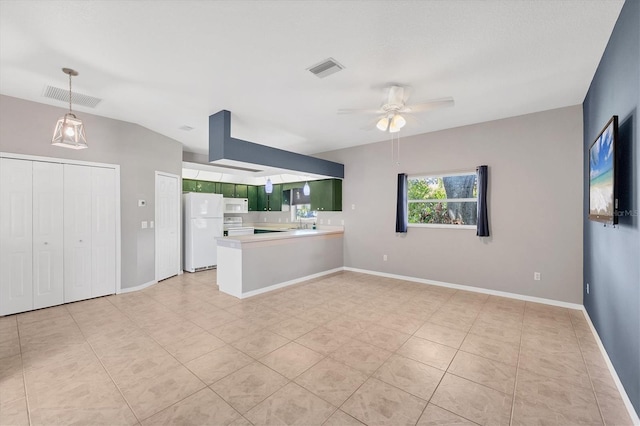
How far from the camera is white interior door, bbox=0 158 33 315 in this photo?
3.48 m

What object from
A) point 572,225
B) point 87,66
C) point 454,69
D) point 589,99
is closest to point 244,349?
point 87,66

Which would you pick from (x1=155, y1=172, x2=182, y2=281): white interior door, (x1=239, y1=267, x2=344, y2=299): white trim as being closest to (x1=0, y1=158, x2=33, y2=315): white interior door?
(x1=155, y1=172, x2=182, y2=281): white interior door

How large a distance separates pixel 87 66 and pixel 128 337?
9.40ft

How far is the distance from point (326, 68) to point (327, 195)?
12.3 ft

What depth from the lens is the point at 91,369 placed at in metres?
2.34

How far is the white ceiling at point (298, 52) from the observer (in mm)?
2023

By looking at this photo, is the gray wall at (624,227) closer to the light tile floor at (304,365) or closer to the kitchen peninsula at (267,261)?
the light tile floor at (304,365)

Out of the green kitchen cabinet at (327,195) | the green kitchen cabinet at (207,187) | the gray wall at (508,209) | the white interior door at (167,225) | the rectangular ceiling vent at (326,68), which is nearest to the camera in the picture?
the rectangular ceiling vent at (326,68)

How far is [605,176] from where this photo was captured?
223 cm

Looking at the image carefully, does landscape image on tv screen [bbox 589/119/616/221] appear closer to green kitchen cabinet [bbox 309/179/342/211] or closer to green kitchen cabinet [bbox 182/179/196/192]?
green kitchen cabinet [bbox 309/179/342/211]

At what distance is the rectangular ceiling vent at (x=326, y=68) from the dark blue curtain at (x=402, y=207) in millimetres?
A: 2939

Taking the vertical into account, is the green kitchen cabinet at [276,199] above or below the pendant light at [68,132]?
below

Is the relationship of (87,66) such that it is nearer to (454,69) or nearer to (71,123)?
(71,123)

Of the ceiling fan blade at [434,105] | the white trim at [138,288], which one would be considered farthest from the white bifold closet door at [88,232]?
the ceiling fan blade at [434,105]
